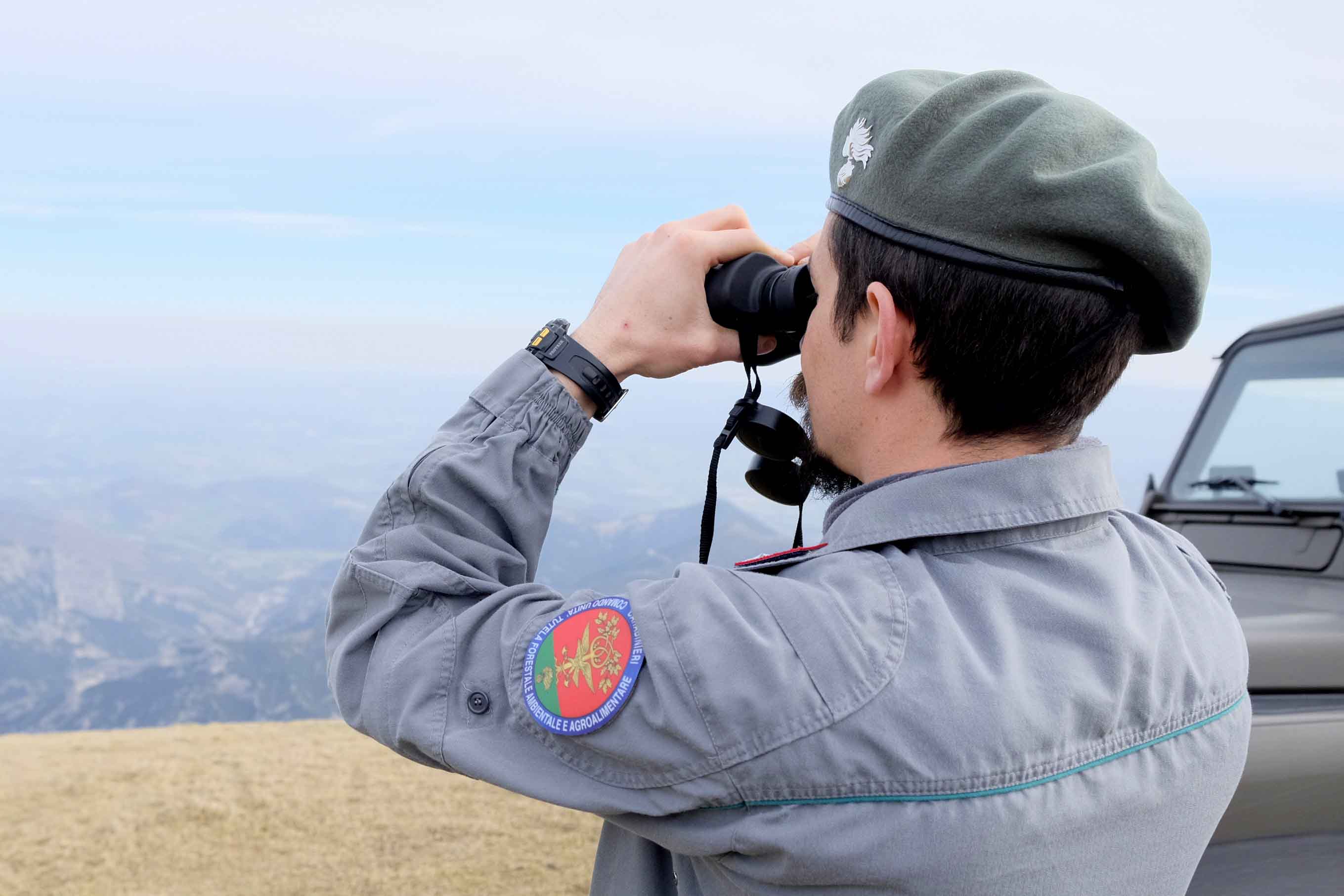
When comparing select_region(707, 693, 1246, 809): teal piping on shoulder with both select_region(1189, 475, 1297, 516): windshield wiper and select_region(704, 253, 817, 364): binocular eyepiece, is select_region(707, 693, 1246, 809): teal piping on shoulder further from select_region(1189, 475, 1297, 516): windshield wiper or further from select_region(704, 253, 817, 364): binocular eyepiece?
select_region(1189, 475, 1297, 516): windshield wiper

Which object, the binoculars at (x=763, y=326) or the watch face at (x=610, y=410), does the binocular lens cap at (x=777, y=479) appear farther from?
the watch face at (x=610, y=410)

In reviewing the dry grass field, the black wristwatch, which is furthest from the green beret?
the dry grass field

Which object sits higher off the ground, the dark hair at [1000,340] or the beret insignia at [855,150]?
the beret insignia at [855,150]

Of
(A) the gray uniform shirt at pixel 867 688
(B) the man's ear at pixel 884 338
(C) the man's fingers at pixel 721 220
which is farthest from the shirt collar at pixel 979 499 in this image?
(C) the man's fingers at pixel 721 220

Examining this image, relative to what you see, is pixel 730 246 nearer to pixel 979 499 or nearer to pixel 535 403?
pixel 535 403

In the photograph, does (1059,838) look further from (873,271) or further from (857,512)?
(873,271)

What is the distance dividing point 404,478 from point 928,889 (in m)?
0.74

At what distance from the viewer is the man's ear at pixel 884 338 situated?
1.16 metres

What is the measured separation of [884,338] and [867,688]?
15.2 inches

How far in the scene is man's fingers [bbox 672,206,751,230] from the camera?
149 cm

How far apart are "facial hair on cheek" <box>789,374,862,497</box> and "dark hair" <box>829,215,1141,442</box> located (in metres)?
0.24

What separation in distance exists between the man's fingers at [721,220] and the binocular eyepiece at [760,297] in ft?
0.25

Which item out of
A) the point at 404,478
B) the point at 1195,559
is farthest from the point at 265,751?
the point at 1195,559

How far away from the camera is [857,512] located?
3.95ft
